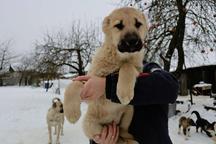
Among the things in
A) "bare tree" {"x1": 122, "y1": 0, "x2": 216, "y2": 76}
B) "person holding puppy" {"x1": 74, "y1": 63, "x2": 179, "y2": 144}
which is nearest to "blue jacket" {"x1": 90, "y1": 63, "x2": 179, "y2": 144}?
"person holding puppy" {"x1": 74, "y1": 63, "x2": 179, "y2": 144}

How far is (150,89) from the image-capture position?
1.65 m

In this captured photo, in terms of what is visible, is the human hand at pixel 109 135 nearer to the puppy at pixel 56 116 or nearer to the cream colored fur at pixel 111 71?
the cream colored fur at pixel 111 71

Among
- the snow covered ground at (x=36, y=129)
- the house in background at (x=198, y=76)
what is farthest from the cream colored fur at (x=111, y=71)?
the house in background at (x=198, y=76)

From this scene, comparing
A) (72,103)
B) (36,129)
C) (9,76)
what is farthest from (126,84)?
(9,76)

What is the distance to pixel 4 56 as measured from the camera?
146 feet

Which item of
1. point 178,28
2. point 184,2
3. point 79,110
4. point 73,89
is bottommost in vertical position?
point 79,110

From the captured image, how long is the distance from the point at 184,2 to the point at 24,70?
127ft

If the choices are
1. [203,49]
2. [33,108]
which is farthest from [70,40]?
[203,49]

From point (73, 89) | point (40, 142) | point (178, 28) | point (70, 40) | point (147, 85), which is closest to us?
point (147, 85)

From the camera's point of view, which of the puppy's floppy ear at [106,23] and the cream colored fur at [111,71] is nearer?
the cream colored fur at [111,71]

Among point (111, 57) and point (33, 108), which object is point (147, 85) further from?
point (33, 108)

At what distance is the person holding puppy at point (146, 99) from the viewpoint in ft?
5.43

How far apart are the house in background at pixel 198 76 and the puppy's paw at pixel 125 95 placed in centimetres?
1449

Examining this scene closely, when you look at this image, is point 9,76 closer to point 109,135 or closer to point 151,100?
point 109,135
